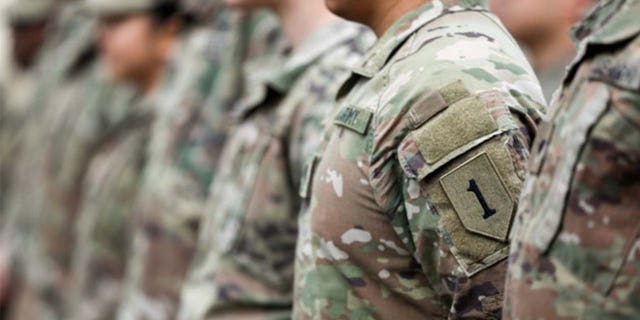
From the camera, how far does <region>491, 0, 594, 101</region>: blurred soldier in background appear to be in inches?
175

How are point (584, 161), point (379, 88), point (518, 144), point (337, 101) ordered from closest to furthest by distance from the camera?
point (584, 161) → point (518, 144) → point (379, 88) → point (337, 101)

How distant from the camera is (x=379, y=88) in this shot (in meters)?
2.65

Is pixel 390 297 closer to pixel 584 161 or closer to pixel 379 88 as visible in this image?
pixel 379 88

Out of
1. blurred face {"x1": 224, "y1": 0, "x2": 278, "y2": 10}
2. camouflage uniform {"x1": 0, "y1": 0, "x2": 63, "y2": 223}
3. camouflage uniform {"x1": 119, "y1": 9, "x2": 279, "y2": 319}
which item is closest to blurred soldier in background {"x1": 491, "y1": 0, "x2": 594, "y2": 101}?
camouflage uniform {"x1": 119, "y1": 9, "x2": 279, "y2": 319}

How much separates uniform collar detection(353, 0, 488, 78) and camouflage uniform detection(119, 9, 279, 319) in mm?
2044

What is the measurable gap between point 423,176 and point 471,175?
0.25 ft

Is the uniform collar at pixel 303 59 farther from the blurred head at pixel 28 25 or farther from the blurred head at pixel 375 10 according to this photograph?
the blurred head at pixel 28 25

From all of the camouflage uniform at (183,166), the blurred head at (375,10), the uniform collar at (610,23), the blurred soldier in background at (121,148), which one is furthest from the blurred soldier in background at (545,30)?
the uniform collar at (610,23)

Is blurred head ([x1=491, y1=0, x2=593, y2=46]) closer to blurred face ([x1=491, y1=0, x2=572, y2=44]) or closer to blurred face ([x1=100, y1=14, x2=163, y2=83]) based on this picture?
blurred face ([x1=491, y1=0, x2=572, y2=44])

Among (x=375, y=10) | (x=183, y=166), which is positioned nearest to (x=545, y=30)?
(x=183, y=166)

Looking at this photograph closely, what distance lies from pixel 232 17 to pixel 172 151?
0.48 meters

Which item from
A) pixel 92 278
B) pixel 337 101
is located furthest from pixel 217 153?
pixel 337 101

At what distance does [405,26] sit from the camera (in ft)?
9.02

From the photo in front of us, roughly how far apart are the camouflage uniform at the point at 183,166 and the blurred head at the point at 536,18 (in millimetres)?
744
